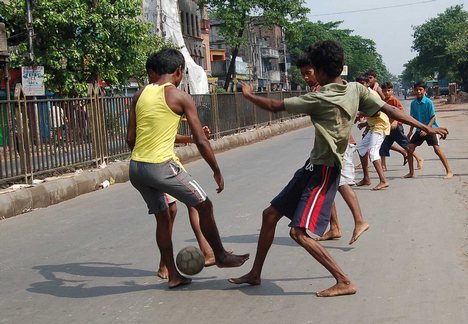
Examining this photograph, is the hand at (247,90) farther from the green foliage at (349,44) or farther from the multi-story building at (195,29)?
the green foliage at (349,44)

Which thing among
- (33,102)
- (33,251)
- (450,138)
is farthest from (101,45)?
(33,251)

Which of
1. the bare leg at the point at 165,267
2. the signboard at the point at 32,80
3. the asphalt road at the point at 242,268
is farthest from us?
the signboard at the point at 32,80

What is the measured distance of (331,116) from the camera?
14.8 ft

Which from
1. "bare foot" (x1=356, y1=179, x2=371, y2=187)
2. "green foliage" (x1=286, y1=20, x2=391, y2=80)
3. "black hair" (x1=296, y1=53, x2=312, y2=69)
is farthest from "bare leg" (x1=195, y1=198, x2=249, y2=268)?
"green foliage" (x1=286, y1=20, x2=391, y2=80)

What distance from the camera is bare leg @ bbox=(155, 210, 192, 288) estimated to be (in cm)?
495

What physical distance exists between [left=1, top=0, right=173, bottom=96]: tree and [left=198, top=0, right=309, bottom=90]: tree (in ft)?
89.6

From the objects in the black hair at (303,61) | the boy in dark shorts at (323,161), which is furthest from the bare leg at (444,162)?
the boy in dark shorts at (323,161)

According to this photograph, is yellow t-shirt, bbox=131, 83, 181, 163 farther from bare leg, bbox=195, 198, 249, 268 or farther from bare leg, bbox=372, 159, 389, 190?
bare leg, bbox=372, 159, 389, 190

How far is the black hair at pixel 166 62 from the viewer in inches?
192

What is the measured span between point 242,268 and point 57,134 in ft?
22.9

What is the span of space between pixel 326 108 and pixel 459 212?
3857 mm

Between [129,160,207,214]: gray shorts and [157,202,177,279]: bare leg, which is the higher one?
[129,160,207,214]: gray shorts

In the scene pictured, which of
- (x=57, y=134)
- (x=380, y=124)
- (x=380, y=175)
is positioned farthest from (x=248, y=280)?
(x=57, y=134)

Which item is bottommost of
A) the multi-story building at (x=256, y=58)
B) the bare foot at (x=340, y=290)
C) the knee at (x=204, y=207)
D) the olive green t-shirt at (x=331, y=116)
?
the bare foot at (x=340, y=290)
